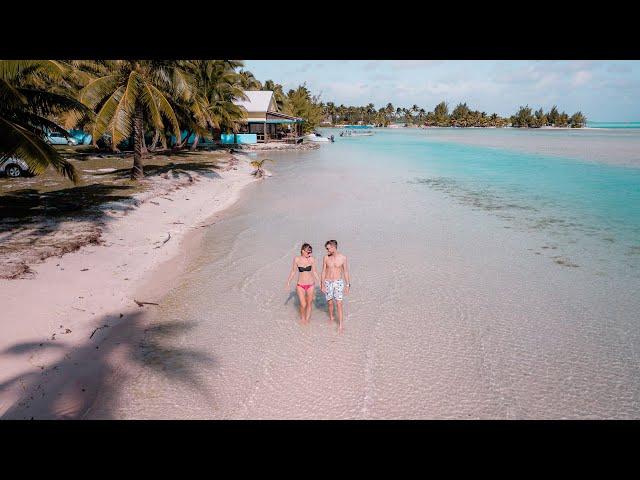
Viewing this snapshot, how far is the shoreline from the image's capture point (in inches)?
213

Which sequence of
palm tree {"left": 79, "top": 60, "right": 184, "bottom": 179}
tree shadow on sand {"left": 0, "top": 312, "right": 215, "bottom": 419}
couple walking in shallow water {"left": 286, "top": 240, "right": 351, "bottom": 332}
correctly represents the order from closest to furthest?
tree shadow on sand {"left": 0, "top": 312, "right": 215, "bottom": 419}, couple walking in shallow water {"left": 286, "top": 240, "right": 351, "bottom": 332}, palm tree {"left": 79, "top": 60, "right": 184, "bottom": 179}

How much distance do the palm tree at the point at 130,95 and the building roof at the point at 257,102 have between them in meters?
28.1

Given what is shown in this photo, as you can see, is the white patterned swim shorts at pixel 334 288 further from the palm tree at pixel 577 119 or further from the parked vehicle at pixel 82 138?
the palm tree at pixel 577 119

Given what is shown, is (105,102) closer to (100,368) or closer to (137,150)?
(137,150)

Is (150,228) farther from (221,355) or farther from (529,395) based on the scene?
(529,395)

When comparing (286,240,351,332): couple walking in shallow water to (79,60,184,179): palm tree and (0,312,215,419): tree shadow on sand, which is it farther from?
(79,60,184,179): palm tree

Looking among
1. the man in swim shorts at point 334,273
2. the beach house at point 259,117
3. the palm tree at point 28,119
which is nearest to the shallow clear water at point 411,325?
the man in swim shorts at point 334,273

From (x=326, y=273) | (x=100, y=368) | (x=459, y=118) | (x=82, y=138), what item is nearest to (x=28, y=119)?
(x=100, y=368)

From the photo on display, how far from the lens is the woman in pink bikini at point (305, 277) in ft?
22.7

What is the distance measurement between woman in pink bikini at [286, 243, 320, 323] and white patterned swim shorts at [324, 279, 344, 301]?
9.7 inches

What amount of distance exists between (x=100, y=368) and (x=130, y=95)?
13.6 m

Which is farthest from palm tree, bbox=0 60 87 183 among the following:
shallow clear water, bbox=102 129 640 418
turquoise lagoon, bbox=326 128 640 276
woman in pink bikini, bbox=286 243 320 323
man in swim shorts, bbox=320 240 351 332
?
turquoise lagoon, bbox=326 128 640 276
